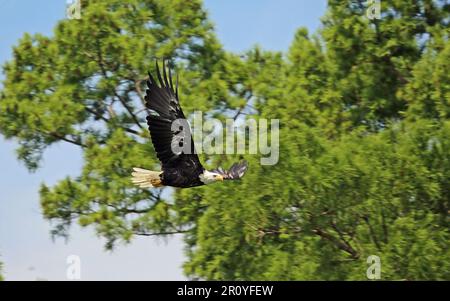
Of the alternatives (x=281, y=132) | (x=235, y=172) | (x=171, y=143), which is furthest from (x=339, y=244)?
(x=171, y=143)

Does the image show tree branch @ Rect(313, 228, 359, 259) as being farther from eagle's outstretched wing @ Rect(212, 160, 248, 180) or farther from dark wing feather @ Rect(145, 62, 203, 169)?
dark wing feather @ Rect(145, 62, 203, 169)

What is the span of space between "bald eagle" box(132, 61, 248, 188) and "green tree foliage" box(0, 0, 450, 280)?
5662mm

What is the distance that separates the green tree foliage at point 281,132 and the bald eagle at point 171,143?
566 centimetres

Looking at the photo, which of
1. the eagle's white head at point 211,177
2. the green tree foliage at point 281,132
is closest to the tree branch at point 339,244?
the green tree foliage at point 281,132

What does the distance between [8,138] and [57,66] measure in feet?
6.92

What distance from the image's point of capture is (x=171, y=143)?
16.3 meters

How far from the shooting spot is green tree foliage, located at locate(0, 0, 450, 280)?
2219 centimetres

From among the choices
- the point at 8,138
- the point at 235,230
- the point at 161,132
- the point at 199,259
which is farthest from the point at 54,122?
the point at 161,132

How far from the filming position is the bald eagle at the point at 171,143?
16234mm

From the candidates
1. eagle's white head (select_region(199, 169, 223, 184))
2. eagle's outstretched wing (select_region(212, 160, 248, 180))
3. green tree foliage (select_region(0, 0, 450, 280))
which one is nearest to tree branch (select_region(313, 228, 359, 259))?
green tree foliage (select_region(0, 0, 450, 280))

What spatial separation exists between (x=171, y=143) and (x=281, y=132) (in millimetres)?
7003

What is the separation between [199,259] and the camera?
25.5 meters

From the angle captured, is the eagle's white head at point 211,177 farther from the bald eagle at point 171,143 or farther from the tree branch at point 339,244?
the tree branch at point 339,244

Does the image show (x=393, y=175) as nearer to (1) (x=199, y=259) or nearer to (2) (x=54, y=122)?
(1) (x=199, y=259)
